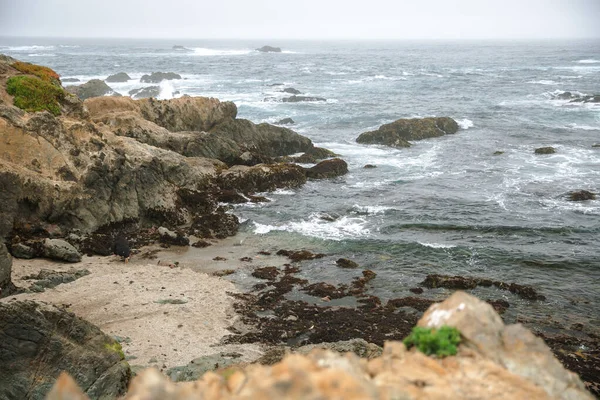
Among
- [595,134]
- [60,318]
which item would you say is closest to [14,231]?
[60,318]

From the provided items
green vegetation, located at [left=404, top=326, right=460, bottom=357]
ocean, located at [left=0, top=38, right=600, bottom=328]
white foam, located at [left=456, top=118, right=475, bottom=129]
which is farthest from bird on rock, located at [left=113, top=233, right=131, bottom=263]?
white foam, located at [left=456, top=118, right=475, bottom=129]

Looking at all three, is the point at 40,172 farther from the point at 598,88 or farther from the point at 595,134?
the point at 598,88

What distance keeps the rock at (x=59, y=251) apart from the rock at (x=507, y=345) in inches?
804

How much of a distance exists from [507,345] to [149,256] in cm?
2142

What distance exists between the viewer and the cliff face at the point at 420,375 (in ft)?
20.4

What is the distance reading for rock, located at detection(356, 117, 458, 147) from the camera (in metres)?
54.7

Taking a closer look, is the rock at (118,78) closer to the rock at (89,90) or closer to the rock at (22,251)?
the rock at (89,90)

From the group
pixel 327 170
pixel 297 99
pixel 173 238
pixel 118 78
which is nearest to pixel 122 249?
pixel 173 238

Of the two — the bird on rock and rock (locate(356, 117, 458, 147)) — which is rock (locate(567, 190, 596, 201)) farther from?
the bird on rock

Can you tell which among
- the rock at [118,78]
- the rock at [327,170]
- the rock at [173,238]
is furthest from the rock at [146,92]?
the rock at [173,238]

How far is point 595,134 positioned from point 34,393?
5963 cm

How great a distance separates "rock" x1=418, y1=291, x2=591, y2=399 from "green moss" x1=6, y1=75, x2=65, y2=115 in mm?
29052

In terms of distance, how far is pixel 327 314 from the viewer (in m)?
21.6

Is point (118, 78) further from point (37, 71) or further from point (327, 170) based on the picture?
point (327, 170)
